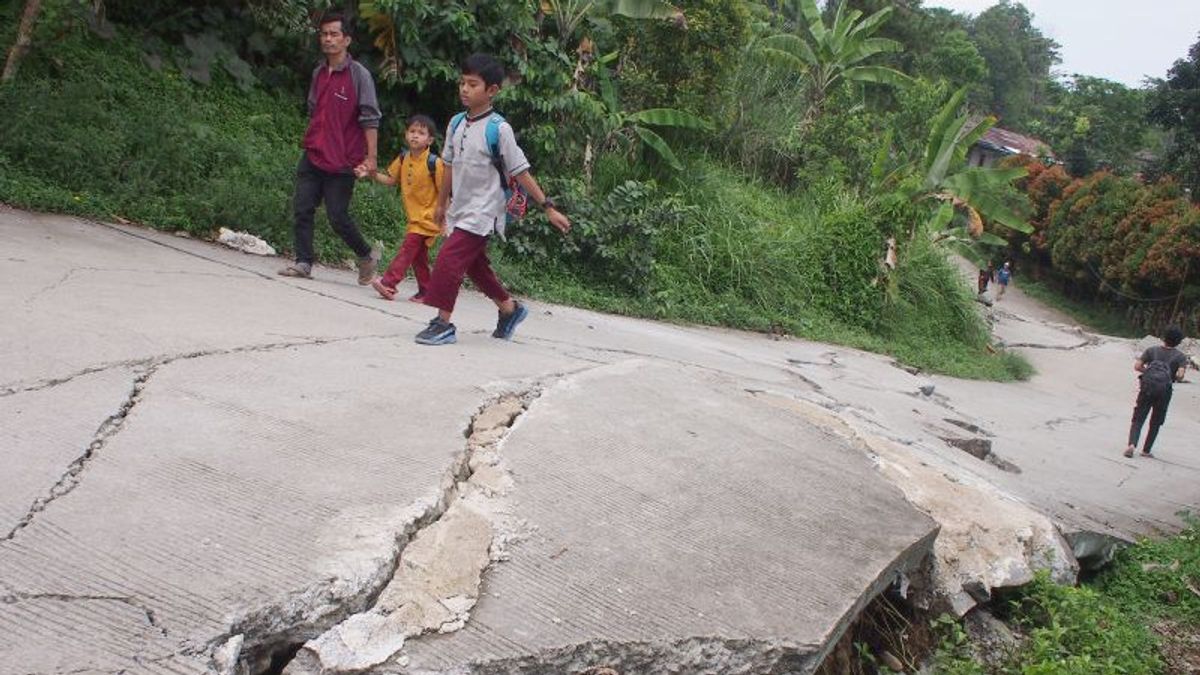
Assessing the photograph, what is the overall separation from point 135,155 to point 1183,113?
2674 centimetres

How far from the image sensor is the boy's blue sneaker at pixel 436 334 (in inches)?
187

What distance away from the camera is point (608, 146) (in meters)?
12.1

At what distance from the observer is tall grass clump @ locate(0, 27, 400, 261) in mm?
6988

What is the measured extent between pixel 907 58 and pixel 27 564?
34.2 m

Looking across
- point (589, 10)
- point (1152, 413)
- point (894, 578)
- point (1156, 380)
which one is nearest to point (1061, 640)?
point (894, 578)

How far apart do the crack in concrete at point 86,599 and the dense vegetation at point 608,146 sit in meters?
5.48

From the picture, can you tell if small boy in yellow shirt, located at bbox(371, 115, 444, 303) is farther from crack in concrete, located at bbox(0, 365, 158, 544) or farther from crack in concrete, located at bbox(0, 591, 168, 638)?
crack in concrete, located at bbox(0, 591, 168, 638)

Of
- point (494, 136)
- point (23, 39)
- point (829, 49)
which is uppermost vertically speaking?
point (829, 49)

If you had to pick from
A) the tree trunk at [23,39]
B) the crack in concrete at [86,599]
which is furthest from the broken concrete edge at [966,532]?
the tree trunk at [23,39]

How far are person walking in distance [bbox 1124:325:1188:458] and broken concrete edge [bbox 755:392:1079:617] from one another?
5285 millimetres

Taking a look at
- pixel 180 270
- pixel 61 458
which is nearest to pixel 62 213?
pixel 180 270

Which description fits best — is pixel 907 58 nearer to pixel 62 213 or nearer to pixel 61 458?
pixel 62 213

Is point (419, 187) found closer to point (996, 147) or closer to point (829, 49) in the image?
point (829, 49)

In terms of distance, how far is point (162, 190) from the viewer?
7.41 meters
